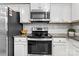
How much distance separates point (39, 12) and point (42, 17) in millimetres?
118

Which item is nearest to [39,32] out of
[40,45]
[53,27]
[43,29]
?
[43,29]

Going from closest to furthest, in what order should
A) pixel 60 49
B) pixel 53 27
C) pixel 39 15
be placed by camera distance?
pixel 60 49
pixel 39 15
pixel 53 27

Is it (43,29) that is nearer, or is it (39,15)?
(39,15)

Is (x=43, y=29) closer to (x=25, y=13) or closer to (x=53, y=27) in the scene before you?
(x=53, y=27)

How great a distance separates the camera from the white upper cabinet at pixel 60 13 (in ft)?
8.55

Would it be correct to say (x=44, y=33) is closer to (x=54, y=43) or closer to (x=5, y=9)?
(x=54, y=43)

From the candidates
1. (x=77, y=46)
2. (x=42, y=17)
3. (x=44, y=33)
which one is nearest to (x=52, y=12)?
(x=42, y=17)

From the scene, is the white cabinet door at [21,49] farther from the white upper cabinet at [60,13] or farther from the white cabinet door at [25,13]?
the white upper cabinet at [60,13]

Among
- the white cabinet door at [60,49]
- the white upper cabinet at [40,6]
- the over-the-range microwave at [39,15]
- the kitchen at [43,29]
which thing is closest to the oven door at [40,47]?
the kitchen at [43,29]

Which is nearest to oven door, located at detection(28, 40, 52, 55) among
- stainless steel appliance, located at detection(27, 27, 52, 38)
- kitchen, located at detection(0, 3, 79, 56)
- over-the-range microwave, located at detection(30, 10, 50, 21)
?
kitchen, located at detection(0, 3, 79, 56)

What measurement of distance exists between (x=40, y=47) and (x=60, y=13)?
0.86 metres

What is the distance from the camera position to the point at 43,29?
8.63 ft

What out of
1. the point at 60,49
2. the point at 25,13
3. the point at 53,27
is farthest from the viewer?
the point at 53,27

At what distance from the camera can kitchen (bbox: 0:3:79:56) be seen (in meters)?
2.26
